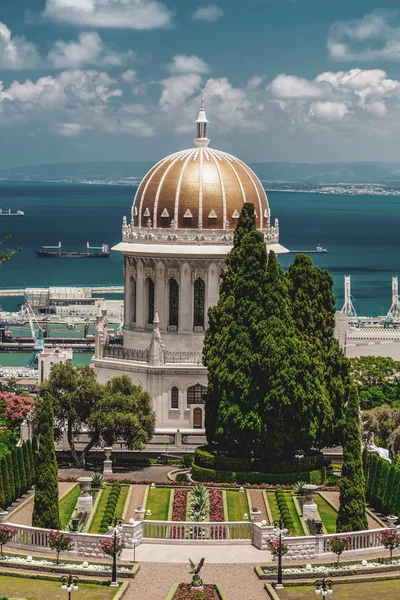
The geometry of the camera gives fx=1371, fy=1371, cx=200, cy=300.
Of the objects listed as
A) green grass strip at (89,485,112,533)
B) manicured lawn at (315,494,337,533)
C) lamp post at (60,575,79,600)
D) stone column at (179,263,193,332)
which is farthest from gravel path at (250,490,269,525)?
stone column at (179,263,193,332)

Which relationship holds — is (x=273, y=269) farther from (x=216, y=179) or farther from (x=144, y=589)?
(x=144, y=589)

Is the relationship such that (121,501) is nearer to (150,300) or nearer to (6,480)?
(6,480)

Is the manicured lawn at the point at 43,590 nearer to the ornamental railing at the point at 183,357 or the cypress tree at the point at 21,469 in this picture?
the cypress tree at the point at 21,469

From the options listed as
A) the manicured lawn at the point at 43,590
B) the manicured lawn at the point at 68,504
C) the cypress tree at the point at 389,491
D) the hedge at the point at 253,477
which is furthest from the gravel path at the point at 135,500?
the cypress tree at the point at 389,491

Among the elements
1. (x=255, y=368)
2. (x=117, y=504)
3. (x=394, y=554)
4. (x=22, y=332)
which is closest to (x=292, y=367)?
(x=255, y=368)

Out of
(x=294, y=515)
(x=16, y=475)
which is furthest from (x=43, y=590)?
(x=16, y=475)
